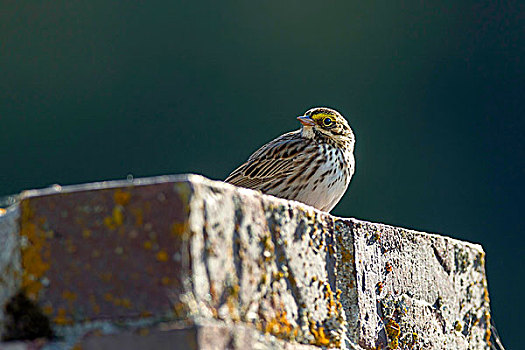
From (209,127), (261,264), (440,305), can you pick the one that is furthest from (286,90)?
(261,264)

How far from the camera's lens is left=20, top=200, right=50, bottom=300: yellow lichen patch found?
1.92 meters

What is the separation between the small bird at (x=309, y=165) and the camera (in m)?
4.47

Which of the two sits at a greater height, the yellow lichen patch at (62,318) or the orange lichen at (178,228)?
the orange lichen at (178,228)

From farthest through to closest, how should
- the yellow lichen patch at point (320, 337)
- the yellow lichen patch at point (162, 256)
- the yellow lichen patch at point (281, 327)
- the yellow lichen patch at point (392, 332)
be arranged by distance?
the yellow lichen patch at point (392, 332) < the yellow lichen patch at point (320, 337) < the yellow lichen patch at point (281, 327) < the yellow lichen patch at point (162, 256)

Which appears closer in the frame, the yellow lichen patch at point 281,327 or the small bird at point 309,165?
the yellow lichen patch at point 281,327

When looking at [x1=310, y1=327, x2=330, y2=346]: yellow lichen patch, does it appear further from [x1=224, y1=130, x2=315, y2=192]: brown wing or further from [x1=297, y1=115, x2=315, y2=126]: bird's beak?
[x1=297, y1=115, x2=315, y2=126]: bird's beak

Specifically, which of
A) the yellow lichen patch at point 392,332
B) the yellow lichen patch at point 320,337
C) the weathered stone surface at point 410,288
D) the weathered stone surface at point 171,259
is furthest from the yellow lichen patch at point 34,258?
the yellow lichen patch at point 392,332

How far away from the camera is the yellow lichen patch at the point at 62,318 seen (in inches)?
74.5

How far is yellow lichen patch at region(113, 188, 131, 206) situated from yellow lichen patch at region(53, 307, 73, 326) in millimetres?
237

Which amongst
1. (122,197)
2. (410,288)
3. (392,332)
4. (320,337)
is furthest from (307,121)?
(122,197)

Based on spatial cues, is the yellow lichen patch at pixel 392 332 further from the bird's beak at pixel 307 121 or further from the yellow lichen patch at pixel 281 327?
the bird's beak at pixel 307 121

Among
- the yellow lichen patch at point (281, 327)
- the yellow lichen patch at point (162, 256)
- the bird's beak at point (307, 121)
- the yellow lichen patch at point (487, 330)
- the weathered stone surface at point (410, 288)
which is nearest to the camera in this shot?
the yellow lichen patch at point (162, 256)

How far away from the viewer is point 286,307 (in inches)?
86.0

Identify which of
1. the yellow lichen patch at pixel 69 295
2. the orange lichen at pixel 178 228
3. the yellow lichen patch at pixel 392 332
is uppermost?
the orange lichen at pixel 178 228
